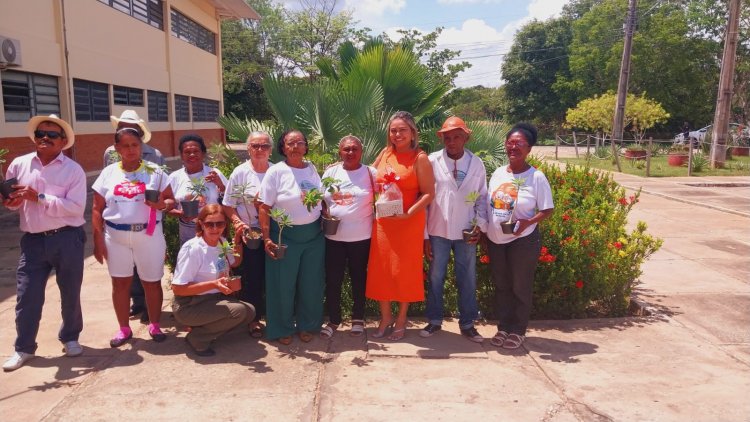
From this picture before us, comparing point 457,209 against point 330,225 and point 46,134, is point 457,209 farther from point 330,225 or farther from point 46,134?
point 46,134

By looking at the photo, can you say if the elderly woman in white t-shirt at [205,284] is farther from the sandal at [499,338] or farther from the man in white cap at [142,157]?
the sandal at [499,338]

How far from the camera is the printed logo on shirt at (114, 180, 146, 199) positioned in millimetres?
3854

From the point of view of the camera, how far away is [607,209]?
216 inches

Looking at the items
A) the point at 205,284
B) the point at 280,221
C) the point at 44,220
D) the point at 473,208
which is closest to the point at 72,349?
the point at 44,220

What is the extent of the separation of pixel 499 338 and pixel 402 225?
1.12 m

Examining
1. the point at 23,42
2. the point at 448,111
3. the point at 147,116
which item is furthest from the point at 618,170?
the point at 23,42

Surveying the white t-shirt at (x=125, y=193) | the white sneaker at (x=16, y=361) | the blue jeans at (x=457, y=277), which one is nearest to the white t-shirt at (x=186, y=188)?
the white t-shirt at (x=125, y=193)

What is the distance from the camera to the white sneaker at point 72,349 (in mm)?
3928

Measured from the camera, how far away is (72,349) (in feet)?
12.9

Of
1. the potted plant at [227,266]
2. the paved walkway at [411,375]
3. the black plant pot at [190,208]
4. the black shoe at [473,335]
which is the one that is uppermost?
the black plant pot at [190,208]

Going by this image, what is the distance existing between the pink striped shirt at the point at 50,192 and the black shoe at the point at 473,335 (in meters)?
2.91

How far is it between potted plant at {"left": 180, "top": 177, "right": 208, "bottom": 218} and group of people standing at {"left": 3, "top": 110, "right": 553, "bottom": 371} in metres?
0.02

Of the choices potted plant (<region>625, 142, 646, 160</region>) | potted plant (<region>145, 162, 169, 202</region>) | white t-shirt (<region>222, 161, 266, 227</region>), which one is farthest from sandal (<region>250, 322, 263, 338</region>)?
potted plant (<region>625, 142, 646, 160</region>)

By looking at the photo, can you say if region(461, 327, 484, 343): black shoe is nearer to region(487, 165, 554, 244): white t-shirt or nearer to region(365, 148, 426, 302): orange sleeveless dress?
region(365, 148, 426, 302): orange sleeveless dress
